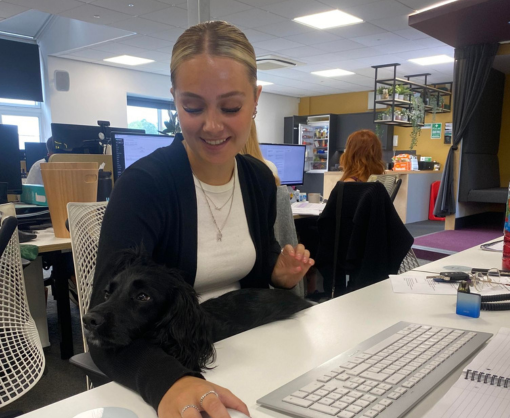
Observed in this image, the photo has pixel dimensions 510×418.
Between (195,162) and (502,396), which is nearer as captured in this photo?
(502,396)

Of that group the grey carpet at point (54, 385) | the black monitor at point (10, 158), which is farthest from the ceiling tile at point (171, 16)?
the grey carpet at point (54, 385)

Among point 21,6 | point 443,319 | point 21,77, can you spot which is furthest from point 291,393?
point 21,77

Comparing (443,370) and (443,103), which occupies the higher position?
(443,103)

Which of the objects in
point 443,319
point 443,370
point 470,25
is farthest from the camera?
point 470,25

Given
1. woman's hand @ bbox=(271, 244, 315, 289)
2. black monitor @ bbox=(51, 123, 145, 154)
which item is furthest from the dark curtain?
woman's hand @ bbox=(271, 244, 315, 289)

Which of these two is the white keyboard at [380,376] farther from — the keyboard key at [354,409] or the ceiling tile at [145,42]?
the ceiling tile at [145,42]

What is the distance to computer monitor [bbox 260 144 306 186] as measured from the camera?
355cm

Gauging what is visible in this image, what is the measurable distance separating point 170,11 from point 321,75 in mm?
4526

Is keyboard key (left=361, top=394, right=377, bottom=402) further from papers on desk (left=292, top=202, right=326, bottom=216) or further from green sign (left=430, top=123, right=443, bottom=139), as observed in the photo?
green sign (left=430, top=123, right=443, bottom=139)

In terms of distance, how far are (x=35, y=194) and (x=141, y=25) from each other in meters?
4.04

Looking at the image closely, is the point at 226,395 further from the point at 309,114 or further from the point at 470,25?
the point at 309,114

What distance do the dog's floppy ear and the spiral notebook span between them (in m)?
0.35

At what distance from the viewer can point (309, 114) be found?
1198 centimetres

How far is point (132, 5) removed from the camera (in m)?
5.03
